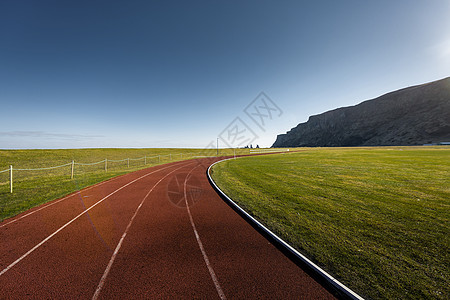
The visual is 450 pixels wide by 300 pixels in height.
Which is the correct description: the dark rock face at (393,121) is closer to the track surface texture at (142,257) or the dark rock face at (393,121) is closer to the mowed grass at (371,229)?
the mowed grass at (371,229)

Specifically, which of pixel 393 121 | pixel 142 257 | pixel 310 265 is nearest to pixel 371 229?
pixel 310 265

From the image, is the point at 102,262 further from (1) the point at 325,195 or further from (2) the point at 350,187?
(2) the point at 350,187

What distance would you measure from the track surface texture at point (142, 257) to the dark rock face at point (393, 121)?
123 meters

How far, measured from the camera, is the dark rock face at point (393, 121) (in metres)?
82.6

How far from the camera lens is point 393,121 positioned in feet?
335

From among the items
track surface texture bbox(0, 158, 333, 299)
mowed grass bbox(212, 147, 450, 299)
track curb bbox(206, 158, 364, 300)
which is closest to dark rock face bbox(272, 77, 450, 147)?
mowed grass bbox(212, 147, 450, 299)

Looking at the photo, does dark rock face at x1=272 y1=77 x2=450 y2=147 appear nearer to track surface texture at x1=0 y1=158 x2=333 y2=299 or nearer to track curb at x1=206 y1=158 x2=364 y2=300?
track curb at x1=206 y1=158 x2=364 y2=300

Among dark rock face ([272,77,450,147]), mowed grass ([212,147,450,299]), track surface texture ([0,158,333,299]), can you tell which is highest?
dark rock face ([272,77,450,147])

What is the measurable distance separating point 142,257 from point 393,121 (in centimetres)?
14990

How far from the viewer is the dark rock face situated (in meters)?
82.6

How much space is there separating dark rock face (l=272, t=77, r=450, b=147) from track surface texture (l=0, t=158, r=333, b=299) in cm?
12322

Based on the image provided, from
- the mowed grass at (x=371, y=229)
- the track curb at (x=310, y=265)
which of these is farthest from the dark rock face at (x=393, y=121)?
the track curb at (x=310, y=265)

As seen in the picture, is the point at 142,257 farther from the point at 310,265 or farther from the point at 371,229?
the point at 371,229

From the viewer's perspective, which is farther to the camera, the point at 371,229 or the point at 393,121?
the point at 393,121
